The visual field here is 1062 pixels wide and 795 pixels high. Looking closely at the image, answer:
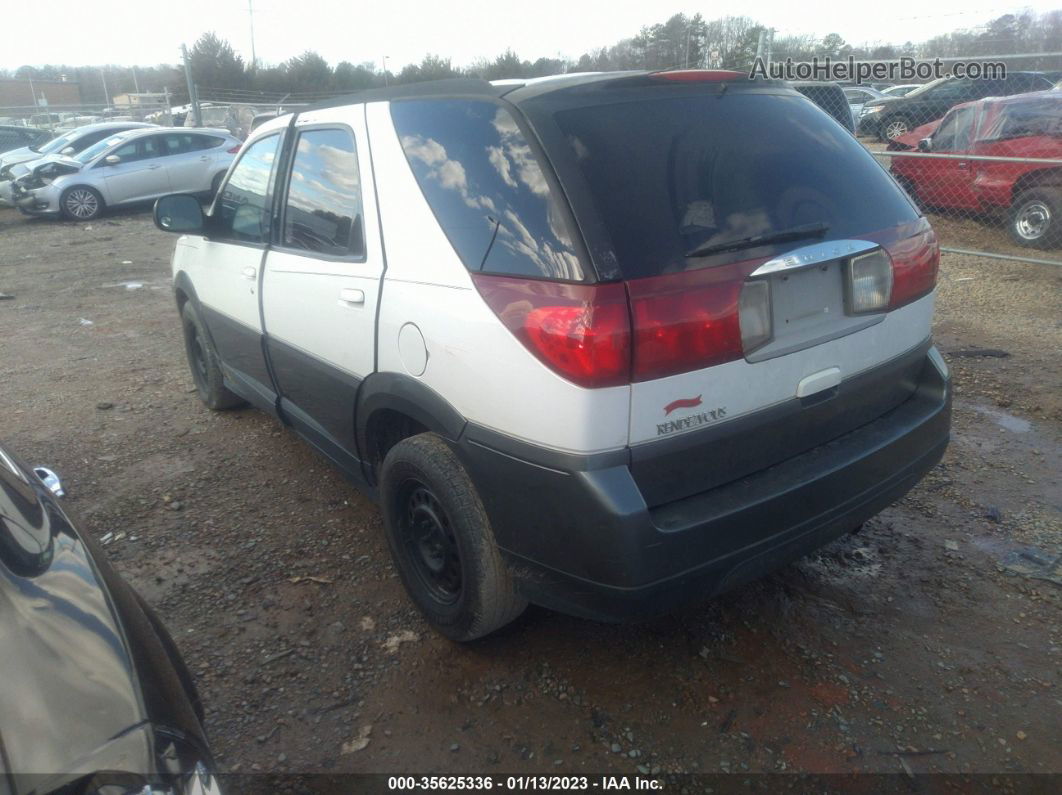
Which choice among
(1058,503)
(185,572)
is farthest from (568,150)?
(1058,503)

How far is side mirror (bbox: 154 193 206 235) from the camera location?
4.07 m

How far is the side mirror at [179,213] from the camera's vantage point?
4070mm

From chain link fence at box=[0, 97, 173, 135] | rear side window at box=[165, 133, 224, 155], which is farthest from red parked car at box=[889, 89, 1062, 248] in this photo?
chain link fence at box=[0, 97, 173, 135]

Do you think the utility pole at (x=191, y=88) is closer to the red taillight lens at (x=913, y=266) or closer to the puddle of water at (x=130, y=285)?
the puddle of water at (x=130, y=285)

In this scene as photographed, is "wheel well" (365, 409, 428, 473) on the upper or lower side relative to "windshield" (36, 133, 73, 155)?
lower

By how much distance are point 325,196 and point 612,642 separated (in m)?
2.06

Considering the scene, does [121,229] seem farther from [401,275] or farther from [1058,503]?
[1058,503]

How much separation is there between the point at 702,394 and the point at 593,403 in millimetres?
332

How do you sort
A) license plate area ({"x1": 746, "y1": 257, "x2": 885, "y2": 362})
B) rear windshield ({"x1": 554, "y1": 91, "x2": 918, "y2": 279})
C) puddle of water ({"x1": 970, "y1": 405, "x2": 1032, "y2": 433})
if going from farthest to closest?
puddle of water ({"x1": 970, "y1": 405, "x2": 1032, "y2": 433})
license plate area ({"x1": 746, "y1": 257, "x2": 885, "y2": 362})
rear windshield ({"x1": 554, "y1": 91, "x2": 918, "y2": 279})

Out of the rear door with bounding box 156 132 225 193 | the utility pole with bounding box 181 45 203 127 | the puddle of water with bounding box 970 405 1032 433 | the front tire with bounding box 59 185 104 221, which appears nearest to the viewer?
the puddle of water with bounding box 970 405 1032 433

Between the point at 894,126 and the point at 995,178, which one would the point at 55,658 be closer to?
the point at 995,178

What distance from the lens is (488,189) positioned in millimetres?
2377

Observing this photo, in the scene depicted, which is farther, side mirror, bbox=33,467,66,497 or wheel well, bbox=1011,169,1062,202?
wheel well, bbox=1011,169,1062,202

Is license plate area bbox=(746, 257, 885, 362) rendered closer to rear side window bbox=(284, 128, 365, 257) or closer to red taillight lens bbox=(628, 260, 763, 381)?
red taillight lens bbox=(628, 260, 763, 381)
